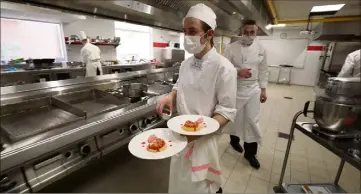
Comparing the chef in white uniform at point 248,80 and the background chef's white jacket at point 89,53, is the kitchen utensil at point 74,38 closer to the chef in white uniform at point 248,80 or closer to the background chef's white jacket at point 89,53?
the background chef's white jacket at point 89,53

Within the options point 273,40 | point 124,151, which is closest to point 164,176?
point 124,151

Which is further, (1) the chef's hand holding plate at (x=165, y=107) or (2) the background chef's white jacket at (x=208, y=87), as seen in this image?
(1) the chef's hand holding plate at (x=165, y=107)

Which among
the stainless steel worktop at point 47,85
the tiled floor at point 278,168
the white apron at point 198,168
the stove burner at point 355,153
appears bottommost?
the tiled floor at point 278,168

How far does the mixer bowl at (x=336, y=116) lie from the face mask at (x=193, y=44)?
81cm

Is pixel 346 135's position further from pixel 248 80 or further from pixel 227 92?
pixel 248 80

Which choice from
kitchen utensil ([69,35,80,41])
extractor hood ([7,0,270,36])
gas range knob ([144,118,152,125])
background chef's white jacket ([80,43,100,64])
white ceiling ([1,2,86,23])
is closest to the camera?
extractor hood ([7,0,270,36])

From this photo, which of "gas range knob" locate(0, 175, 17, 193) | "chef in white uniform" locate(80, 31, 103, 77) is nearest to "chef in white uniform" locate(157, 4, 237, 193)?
"gas range knob" locate(0, 175, 17, 193)

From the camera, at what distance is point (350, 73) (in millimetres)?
977

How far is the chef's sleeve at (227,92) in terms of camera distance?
100 centimetres

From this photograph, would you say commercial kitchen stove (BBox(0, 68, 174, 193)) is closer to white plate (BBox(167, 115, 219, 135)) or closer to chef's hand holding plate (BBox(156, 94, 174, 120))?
chef's hand holding plate (BBox(156, 94, 174, 120))

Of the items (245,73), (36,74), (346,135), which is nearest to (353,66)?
(346,135)

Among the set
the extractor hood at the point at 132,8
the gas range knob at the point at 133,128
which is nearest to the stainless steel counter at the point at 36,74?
the extractor hood at the point at 132,8

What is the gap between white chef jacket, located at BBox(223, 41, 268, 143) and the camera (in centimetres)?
188

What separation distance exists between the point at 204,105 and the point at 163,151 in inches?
17.0
